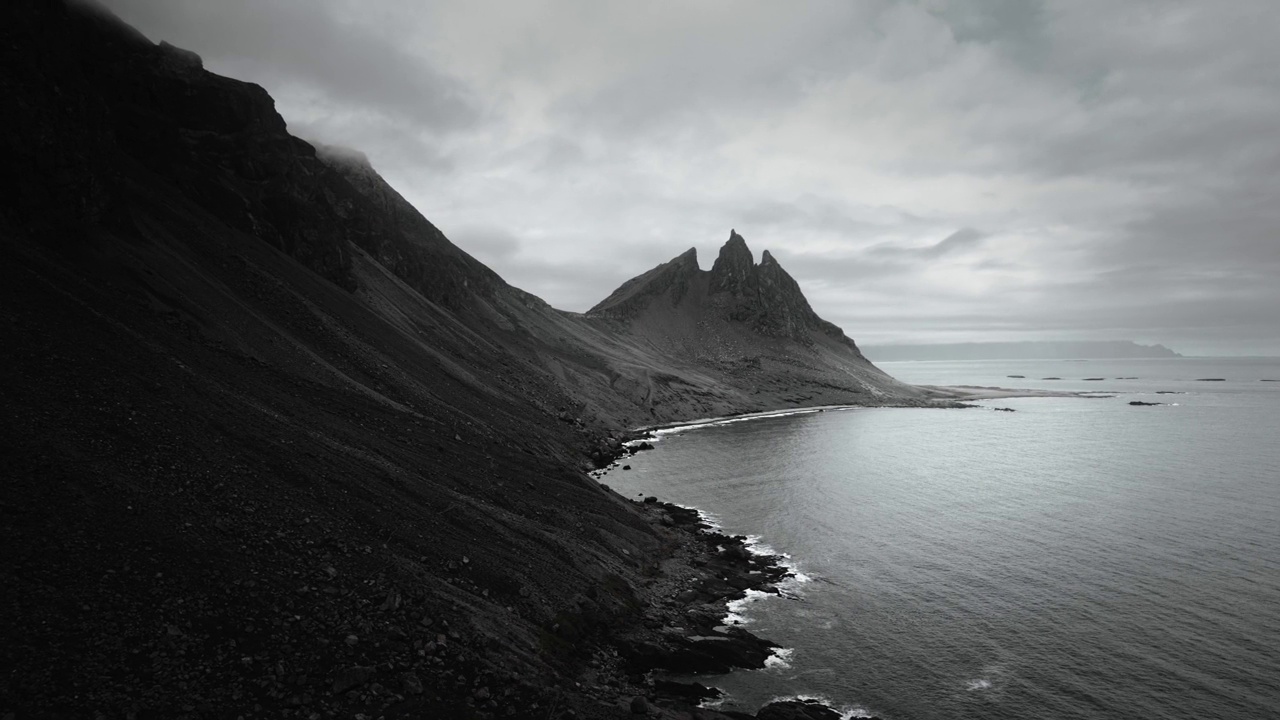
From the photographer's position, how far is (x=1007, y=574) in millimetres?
43188

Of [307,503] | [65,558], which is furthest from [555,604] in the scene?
[65,558]

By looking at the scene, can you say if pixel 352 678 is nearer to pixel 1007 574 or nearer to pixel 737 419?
pixel 1007 574

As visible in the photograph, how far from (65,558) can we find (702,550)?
37149 mm

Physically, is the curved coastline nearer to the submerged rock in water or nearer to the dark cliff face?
the submerged rock in water

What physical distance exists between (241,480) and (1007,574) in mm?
47823

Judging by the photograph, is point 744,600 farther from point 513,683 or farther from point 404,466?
point 404,466

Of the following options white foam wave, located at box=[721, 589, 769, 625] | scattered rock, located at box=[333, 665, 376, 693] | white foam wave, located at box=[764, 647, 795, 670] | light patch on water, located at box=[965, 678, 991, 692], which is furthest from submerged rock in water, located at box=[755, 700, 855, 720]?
scattered rock, located at box=[333, 665, 376, 693]

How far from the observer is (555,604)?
1214 inches

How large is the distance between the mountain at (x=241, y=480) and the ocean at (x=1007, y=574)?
6.05 m

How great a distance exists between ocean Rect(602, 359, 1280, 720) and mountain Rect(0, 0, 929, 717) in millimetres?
6051

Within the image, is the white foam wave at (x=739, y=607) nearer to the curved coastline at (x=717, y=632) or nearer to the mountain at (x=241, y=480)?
the curved coastline at (x=717, y=632)

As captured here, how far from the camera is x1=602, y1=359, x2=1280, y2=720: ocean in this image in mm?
28594

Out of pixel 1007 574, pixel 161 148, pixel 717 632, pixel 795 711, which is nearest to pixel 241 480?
pixel 717 632

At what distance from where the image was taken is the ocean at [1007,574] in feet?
93.8
